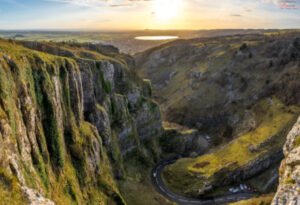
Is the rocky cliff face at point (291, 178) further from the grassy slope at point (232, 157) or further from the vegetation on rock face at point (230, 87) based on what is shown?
the vegetation on rock face at point (230, 87)

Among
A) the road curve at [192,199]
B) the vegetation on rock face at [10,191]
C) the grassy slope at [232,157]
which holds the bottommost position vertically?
the road curve at [192,199]

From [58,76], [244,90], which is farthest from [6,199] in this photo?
[244,90]

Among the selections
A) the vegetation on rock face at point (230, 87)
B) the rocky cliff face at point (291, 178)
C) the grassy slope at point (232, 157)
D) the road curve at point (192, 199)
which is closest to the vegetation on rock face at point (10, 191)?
the rocky cliff face at point (291, 178)

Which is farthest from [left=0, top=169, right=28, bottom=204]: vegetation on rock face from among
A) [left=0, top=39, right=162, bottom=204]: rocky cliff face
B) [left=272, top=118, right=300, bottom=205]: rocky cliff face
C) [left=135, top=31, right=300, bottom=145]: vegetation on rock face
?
[left=135, top=31, right=300, bottom=145]: vegetation on rock face

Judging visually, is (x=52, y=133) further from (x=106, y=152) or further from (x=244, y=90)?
(x=244, y=90)

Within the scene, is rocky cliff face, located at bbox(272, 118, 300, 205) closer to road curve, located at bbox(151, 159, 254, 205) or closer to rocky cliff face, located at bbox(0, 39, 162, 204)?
rocky cliff face, located at bbox(0, 39, 162, 204)

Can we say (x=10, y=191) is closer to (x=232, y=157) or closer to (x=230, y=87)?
(x=232, y=157)

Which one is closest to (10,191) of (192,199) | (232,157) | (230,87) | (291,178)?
(291,178)
